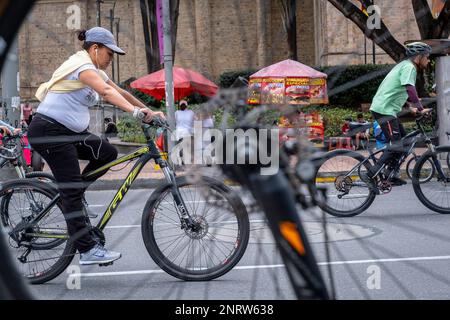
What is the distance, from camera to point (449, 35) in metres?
2.59

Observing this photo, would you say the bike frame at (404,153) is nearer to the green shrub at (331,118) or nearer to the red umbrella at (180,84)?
the red umbrella at (180,84)

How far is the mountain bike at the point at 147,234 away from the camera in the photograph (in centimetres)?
447

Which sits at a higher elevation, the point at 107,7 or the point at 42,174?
the point at 107,7

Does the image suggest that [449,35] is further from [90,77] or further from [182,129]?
[90,77]

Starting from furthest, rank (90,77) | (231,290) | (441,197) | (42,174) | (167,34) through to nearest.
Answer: (441,197), (42,174), (231,290), (90,77), (167,34)

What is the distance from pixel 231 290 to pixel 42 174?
A: 1840mm

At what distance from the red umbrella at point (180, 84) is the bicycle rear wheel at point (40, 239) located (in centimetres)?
245

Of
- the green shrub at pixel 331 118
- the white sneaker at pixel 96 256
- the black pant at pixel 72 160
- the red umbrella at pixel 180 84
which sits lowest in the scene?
the white sneaker at pixel 96 256

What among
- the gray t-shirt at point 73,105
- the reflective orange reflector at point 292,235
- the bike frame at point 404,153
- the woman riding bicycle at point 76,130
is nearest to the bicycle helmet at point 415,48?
the reflective orange reflector at point 292,235

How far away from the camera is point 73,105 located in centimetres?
404

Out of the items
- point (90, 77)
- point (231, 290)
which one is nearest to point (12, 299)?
point (90, 77)

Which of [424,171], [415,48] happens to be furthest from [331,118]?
[424,171]

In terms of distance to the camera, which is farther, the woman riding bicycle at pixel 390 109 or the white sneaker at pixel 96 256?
the woman riding bicycle at pixel 390 109

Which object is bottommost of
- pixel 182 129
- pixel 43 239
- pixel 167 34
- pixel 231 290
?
pixel 231 290
